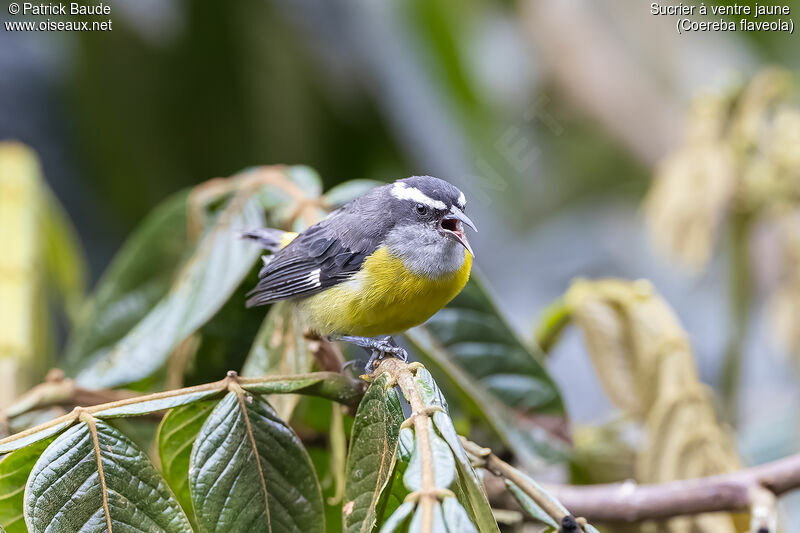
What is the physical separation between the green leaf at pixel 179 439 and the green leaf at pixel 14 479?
0.13 m

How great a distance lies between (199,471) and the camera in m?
0.84

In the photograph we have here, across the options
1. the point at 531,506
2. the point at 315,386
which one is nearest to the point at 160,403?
the point at 315,386

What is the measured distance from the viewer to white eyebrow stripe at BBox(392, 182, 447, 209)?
125 cm

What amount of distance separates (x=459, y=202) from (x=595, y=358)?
0.47 m

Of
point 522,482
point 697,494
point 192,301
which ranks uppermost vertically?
point 192,301

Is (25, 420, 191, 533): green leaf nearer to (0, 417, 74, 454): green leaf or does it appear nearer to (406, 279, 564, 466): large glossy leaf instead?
(0, 417, 74, 454): green leaf

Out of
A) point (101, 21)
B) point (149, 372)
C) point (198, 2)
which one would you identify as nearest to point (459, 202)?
point (149, 372)

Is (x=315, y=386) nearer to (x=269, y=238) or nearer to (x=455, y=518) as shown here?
(x=455, y=518)

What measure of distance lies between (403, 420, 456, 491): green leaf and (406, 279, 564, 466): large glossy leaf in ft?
2.04

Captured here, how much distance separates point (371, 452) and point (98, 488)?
0.29 meters

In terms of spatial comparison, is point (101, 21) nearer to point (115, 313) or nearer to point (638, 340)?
point (115, 313)

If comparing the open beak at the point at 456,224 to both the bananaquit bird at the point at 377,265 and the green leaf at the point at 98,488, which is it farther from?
the green leaf at the point at 98,488

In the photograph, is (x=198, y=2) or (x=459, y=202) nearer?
(x=459, y=202)

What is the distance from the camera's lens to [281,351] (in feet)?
3.94
